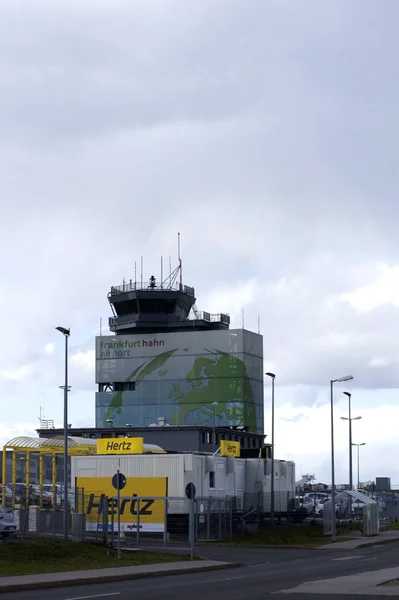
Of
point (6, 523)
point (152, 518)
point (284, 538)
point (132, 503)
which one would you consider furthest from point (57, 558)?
point (284, 538)

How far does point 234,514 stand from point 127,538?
A: 38.9 ft

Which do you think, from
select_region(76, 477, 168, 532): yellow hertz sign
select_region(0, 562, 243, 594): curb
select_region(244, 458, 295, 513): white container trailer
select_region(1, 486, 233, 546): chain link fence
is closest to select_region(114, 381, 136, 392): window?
select_region(244, 458, 295, 513): white container trailer

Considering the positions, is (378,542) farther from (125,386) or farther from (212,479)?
(125,386)

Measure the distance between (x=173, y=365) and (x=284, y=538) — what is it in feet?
243

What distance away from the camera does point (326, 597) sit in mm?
23406

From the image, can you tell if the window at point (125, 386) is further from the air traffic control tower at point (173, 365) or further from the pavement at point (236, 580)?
the pavement at point (236, 580)

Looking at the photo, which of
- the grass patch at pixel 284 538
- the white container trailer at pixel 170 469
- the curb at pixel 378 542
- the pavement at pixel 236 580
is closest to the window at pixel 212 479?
the white container trailer at pixel 170 469

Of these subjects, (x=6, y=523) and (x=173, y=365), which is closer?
(x=6, y=523)

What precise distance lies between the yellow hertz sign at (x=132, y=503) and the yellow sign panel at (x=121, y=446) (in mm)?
1970

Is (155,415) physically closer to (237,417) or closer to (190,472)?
(237,417)

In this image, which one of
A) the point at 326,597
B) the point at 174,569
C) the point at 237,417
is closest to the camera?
the point at 326,597

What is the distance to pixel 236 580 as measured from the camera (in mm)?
30922

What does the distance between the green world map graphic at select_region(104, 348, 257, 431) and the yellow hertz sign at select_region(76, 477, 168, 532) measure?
64.2 metres

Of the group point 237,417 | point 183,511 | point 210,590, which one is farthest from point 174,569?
point 237,417
